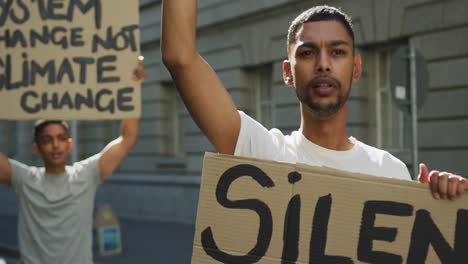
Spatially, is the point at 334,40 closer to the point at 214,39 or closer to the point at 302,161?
the point at 302,161

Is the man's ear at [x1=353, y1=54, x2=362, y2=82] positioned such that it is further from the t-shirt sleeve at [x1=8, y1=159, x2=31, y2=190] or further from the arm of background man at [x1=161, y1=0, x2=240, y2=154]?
the t-shirt sleeve at [x1=8, y1=159, x2=31, y2=190]

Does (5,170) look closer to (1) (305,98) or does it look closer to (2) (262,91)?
(1) (305,98)

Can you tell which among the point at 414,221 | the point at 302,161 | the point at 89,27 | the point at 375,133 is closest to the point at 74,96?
the point at 89,27

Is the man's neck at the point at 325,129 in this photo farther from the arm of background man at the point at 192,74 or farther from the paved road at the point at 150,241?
the paved road at the point at 150,241

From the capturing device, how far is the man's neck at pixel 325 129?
7.47ft

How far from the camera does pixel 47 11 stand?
4.51 meters

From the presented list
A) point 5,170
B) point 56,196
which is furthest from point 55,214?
point 5,170

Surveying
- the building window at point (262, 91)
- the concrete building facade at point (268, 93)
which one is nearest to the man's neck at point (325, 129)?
the concrete building facade at point (268, 93)

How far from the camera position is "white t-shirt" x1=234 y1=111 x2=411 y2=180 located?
86.9 inches

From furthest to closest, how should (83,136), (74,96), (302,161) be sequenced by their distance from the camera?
(83,136)
(74,96)
(302,161)

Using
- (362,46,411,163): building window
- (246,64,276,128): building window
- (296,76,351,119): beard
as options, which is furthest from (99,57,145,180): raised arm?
(246,64,276,128): building window

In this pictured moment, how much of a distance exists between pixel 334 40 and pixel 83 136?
17.0 m

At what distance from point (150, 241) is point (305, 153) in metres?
9.82

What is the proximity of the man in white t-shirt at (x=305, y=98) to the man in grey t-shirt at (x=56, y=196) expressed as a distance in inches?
78.4
